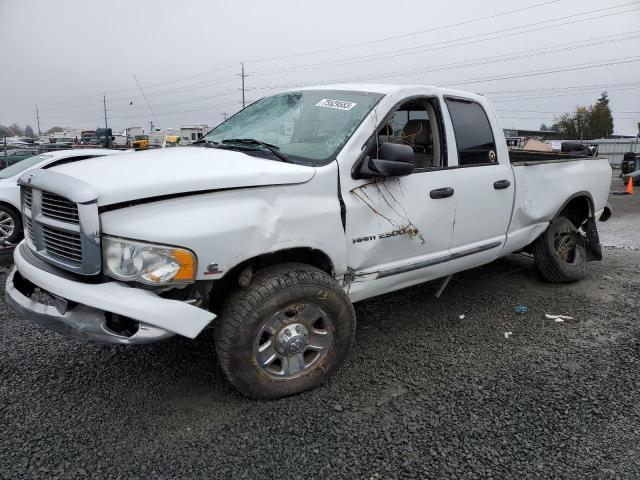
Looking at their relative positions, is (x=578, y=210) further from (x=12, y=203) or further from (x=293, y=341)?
(x=12, y=203)

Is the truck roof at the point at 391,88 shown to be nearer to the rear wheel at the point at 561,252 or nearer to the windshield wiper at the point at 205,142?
the windshield wiper at the point at 205,142

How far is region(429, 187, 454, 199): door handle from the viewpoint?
3.49m

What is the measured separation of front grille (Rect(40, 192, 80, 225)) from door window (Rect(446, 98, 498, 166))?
270 cm

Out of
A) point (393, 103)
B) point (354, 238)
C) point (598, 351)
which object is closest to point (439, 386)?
point (354, 238)

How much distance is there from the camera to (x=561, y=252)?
5.15m

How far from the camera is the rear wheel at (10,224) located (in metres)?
7.96

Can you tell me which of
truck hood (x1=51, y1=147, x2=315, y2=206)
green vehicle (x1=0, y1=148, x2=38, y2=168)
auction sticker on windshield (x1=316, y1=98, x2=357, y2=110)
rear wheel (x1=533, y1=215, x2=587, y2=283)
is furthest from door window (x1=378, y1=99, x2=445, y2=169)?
green vehicle (x1=0, y1=148, x2=38, y2=168)

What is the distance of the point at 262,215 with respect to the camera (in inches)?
104

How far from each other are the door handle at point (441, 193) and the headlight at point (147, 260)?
→ 1.84m

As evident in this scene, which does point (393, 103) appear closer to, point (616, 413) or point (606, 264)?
point (616, 413)

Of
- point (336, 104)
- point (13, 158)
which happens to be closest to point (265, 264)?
point (336, 104)

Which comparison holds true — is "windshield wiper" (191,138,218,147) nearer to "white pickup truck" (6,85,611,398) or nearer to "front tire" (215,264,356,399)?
"white pickup truck" (6,85,611,398)

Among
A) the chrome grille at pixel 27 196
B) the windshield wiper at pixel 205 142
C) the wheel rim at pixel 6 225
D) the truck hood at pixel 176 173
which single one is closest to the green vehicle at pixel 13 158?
the wheel rim at pixel 6 225

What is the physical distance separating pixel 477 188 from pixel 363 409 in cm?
198
